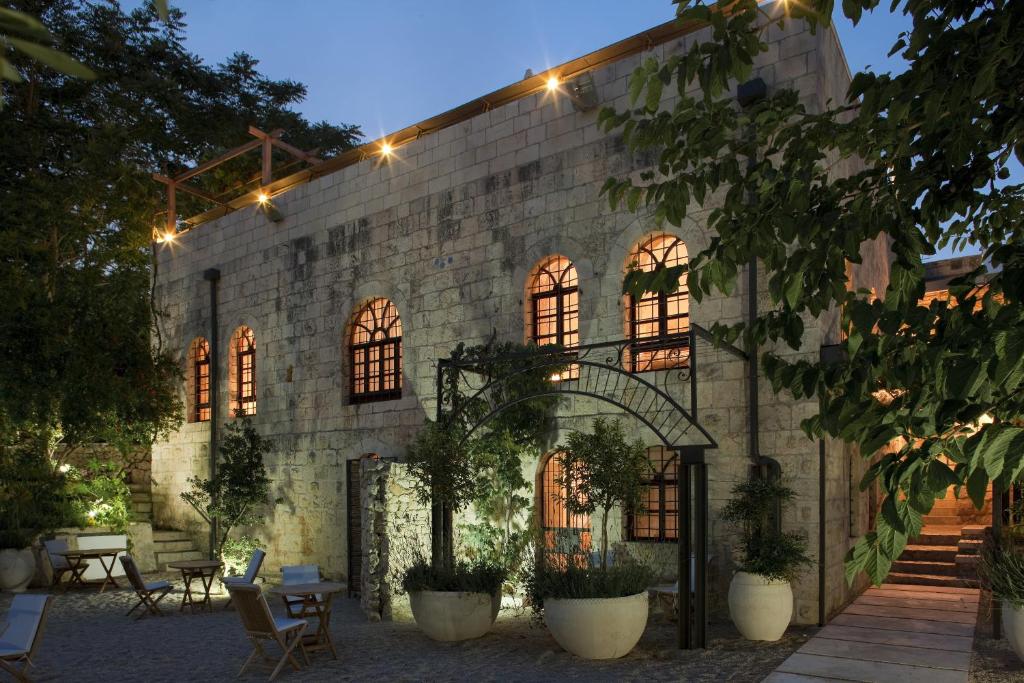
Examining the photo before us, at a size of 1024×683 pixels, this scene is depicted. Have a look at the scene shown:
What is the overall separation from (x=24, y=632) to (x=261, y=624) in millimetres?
1632

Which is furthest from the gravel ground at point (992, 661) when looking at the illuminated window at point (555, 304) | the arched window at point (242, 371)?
the arched window at point (242, 371)

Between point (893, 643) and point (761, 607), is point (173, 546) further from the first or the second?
point (893, 643)

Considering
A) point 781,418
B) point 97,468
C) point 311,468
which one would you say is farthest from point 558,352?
point 97,468

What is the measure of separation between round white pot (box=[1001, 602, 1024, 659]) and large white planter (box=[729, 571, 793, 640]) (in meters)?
1.63

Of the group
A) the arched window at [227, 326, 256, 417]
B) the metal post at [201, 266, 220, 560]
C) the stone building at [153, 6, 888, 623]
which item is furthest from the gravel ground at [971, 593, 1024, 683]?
the metal post at [201, 266, 220, 560]

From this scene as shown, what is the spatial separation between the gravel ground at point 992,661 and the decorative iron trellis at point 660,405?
1992mm

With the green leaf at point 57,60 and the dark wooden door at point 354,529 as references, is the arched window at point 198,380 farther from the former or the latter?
the green leaf at point 57,60

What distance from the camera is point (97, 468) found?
48.9ft

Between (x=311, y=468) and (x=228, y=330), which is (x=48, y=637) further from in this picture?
(x=228, y=330)

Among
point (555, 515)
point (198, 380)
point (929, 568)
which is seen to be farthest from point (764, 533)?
→ point (198, 380)

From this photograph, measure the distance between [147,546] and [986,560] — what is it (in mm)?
11345

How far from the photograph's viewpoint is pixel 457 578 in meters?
7.73

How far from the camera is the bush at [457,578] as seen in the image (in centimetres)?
770

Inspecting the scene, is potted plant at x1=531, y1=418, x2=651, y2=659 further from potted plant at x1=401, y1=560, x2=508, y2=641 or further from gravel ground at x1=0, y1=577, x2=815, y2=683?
potted plant at x1=401, y1=560, x2=508, y2=641
